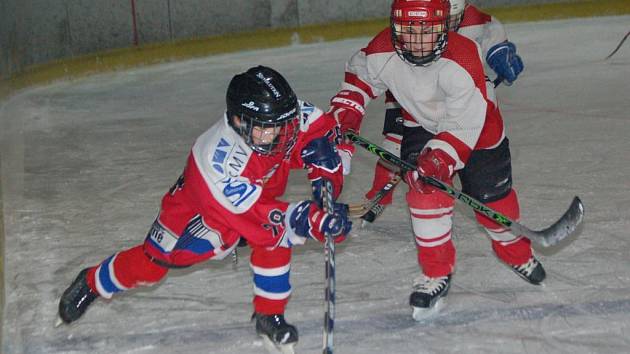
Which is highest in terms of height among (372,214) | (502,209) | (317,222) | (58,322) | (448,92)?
(448,92)

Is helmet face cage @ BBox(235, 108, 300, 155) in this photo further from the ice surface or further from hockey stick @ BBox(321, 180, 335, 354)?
the ice surface

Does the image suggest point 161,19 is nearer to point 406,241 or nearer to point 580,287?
point 406,241

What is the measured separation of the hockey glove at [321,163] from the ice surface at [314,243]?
0.37 metres

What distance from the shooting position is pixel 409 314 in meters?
2.52

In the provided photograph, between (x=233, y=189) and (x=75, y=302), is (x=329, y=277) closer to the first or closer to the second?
(x=233, y=189)

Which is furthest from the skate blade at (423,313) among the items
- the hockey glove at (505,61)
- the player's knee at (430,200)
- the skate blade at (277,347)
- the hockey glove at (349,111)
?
the hockey glove at (505,61)

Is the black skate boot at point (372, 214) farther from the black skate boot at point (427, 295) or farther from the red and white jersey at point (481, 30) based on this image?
the black skate boot at point (427, 295)

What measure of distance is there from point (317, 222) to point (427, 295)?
49 cm

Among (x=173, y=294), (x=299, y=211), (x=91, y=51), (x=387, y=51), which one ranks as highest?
(x=387, y=51)

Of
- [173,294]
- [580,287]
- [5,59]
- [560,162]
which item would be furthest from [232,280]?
[5,59]

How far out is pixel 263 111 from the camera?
2.14m

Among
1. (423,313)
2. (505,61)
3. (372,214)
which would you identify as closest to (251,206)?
(423,313)

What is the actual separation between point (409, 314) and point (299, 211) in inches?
20.6

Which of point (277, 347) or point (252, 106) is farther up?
point (252, 106)
